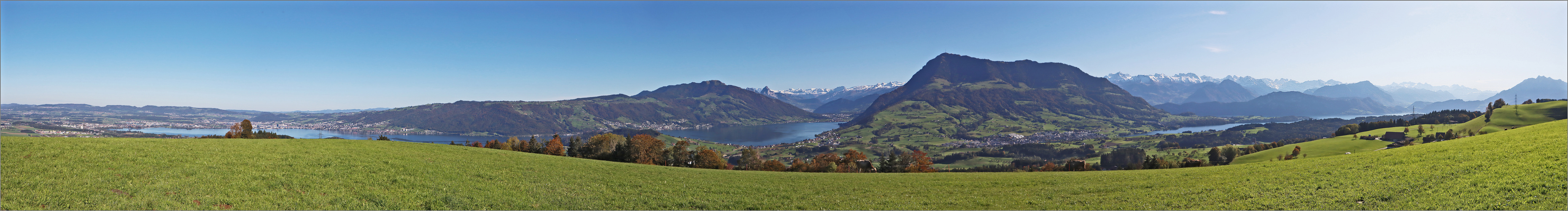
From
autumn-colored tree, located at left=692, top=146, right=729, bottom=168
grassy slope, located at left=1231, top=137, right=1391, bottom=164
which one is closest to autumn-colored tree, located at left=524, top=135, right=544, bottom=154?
autumn-colored tree, located at left=692, top=146, right=729, bottom=168

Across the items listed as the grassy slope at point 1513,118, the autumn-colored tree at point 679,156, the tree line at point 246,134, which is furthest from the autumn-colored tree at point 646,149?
the grassy slope at point 1513,118

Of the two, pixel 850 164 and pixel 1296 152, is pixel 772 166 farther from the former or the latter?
pixel 1296 152

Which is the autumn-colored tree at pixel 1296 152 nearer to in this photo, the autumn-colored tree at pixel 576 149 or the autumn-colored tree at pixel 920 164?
the autumn-colored tree at pixel 920 164

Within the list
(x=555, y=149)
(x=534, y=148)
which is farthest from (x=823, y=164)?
(x=534, y=148)

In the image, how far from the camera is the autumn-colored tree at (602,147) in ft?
164

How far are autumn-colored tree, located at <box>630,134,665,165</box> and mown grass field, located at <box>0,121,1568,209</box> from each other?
24.5 metres

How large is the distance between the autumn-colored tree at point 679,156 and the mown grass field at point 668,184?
2940cm

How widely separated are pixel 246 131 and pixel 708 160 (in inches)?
1601

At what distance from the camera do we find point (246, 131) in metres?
43.6

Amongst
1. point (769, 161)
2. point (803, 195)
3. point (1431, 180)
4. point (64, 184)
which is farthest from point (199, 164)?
point (769, 161)

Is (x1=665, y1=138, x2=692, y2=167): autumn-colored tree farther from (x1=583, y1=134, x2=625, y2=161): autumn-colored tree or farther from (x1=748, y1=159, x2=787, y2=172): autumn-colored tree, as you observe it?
(x1=748, y1=159, x2=787, y2=172): autumn-colored tree

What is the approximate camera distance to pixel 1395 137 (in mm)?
103188

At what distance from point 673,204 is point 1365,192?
66.3ft

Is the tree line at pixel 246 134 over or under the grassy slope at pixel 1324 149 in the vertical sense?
over
